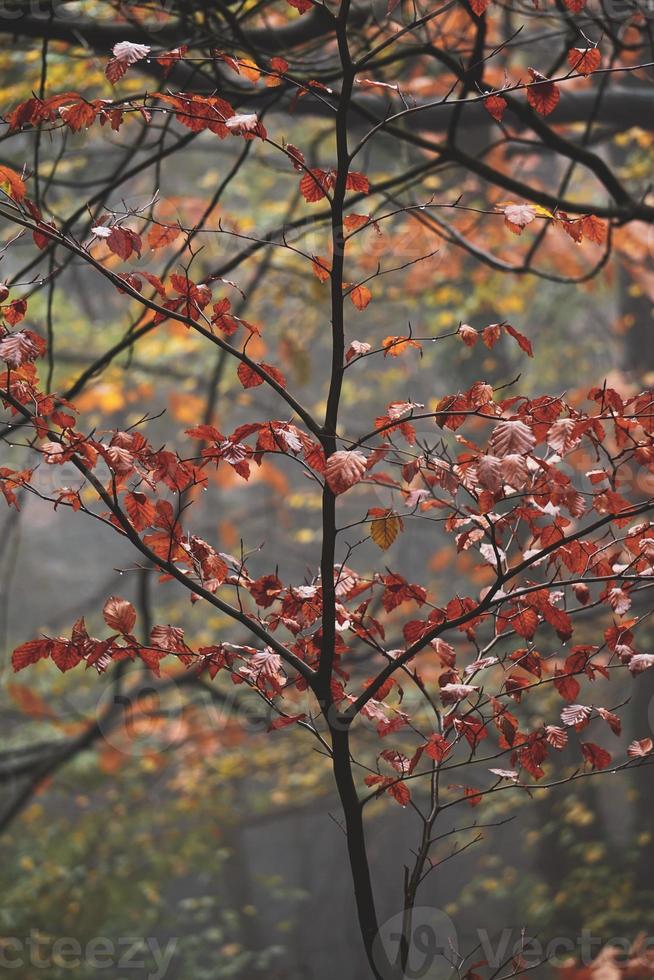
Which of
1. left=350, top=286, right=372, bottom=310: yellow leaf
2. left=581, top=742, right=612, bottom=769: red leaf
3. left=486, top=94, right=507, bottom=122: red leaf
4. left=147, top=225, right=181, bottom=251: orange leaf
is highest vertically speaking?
left=486, top=94, right=507, bottom=122: red leaf

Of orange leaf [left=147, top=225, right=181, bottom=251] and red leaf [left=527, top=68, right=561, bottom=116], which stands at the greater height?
red leaf [left=527, top=68, right=561, bottom=116]

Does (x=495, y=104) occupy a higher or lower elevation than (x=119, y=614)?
higher

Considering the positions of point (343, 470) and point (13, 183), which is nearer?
point (343, 470)

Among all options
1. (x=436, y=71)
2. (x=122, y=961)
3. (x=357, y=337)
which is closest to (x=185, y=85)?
(x=436, y=71)

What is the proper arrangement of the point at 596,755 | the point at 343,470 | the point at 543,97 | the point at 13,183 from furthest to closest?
the point at 543,97
the point at 596,755
the point at 13,183
the point at 343,470

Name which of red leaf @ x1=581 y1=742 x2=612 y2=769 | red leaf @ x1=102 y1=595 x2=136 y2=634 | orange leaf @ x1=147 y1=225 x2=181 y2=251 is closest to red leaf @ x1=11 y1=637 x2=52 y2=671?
red leaf @ x1=102 y1=595 x2=136 y2=634

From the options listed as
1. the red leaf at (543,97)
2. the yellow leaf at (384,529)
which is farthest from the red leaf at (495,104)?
the yellow leaf at (384,529)

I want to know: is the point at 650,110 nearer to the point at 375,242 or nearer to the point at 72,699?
the point at 375,242

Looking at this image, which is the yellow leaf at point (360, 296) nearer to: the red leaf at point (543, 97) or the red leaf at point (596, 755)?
the red leaf at point (543, 97)

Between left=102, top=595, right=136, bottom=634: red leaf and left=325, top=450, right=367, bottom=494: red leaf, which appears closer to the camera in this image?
left=325, top=450, right=367, bottom=494: red leaf

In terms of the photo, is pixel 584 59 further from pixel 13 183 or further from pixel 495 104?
pixel 13 183

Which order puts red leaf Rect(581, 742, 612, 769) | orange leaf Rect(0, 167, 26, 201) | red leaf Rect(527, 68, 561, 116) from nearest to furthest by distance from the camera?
orange leaf Rect(0, 167, 26, 201) < red leaf Rect(581, 742, 612, 769) < red leaf Rect(527, 68, 561, 116)

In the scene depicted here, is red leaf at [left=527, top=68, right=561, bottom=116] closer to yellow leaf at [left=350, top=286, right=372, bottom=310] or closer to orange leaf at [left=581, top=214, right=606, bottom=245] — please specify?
orange leaf at [left=581, top=214, right=606, bottom=245]

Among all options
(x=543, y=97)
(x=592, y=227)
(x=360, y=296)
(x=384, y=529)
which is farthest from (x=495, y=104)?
(x=384, y=529)
